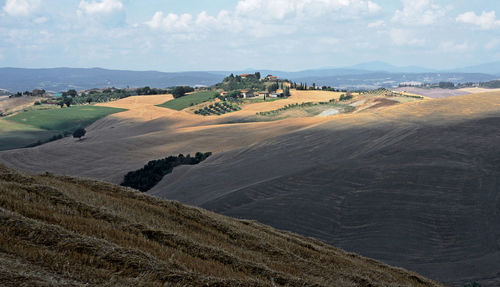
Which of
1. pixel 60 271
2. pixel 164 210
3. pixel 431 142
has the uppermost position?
pixel 60 271

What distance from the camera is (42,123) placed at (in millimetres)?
147000

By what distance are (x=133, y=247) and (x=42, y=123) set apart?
146819 mm

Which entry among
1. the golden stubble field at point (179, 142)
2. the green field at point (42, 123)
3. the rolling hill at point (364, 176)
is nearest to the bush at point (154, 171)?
the rolling hill at point (364, 176)

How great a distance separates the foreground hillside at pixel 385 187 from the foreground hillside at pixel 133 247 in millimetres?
17964

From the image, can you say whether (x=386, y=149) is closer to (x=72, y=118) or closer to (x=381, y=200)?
(x=381, y=200)

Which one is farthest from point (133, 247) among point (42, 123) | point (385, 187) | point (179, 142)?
point (42, 123)

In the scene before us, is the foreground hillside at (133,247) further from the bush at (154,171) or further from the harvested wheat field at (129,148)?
the harvested wheat field at (129,148)

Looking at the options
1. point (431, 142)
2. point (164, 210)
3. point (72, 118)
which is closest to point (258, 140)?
point (431, 142)

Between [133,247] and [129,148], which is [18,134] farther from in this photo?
[133,247]

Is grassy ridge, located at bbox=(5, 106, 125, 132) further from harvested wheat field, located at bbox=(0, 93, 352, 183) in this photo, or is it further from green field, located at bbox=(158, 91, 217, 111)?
harvested wheat field, located at bbox=(0, 93, 352, 183)

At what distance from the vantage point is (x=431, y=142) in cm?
6412

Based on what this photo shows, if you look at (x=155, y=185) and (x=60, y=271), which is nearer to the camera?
(x=60, y=271)

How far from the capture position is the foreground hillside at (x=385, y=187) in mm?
39094

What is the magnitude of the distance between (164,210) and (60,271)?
9273 mm
